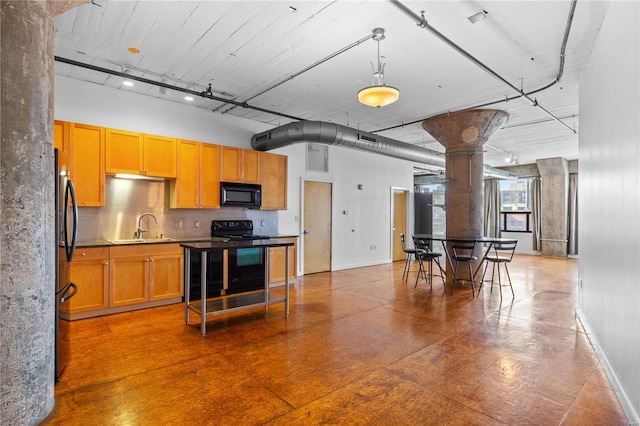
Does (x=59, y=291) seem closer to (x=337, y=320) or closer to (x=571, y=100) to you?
(x=337, y=320)

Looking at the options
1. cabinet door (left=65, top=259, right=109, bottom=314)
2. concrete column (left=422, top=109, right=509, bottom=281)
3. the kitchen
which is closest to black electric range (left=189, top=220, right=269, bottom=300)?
the kitchen

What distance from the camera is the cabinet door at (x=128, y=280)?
13.9 ft

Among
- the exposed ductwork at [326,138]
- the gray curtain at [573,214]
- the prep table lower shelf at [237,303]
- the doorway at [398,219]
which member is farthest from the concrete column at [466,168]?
the gray curtain at [573,214]

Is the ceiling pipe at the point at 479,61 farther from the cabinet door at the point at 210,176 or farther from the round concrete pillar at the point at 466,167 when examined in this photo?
the cabinet door at the point at 210,176

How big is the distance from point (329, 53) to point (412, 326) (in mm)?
3223

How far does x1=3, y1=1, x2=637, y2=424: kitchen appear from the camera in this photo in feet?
15.1

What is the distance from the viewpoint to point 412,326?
12.7 feet

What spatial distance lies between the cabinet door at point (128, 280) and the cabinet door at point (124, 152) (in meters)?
1.21

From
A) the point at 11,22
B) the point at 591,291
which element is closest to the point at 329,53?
the point at 11,22

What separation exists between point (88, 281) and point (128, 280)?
1.41ft

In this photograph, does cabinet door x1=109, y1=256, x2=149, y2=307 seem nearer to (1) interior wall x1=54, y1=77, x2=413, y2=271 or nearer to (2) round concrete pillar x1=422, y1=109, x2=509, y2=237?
(1) interior wall x1=54, y1=77, x2=413, y2=271

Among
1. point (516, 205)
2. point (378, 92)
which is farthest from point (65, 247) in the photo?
point (516, 205)

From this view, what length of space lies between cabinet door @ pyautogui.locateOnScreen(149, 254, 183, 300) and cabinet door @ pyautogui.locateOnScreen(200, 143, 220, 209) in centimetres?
100

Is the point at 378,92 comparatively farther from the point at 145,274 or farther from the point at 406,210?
the point at 406,210
